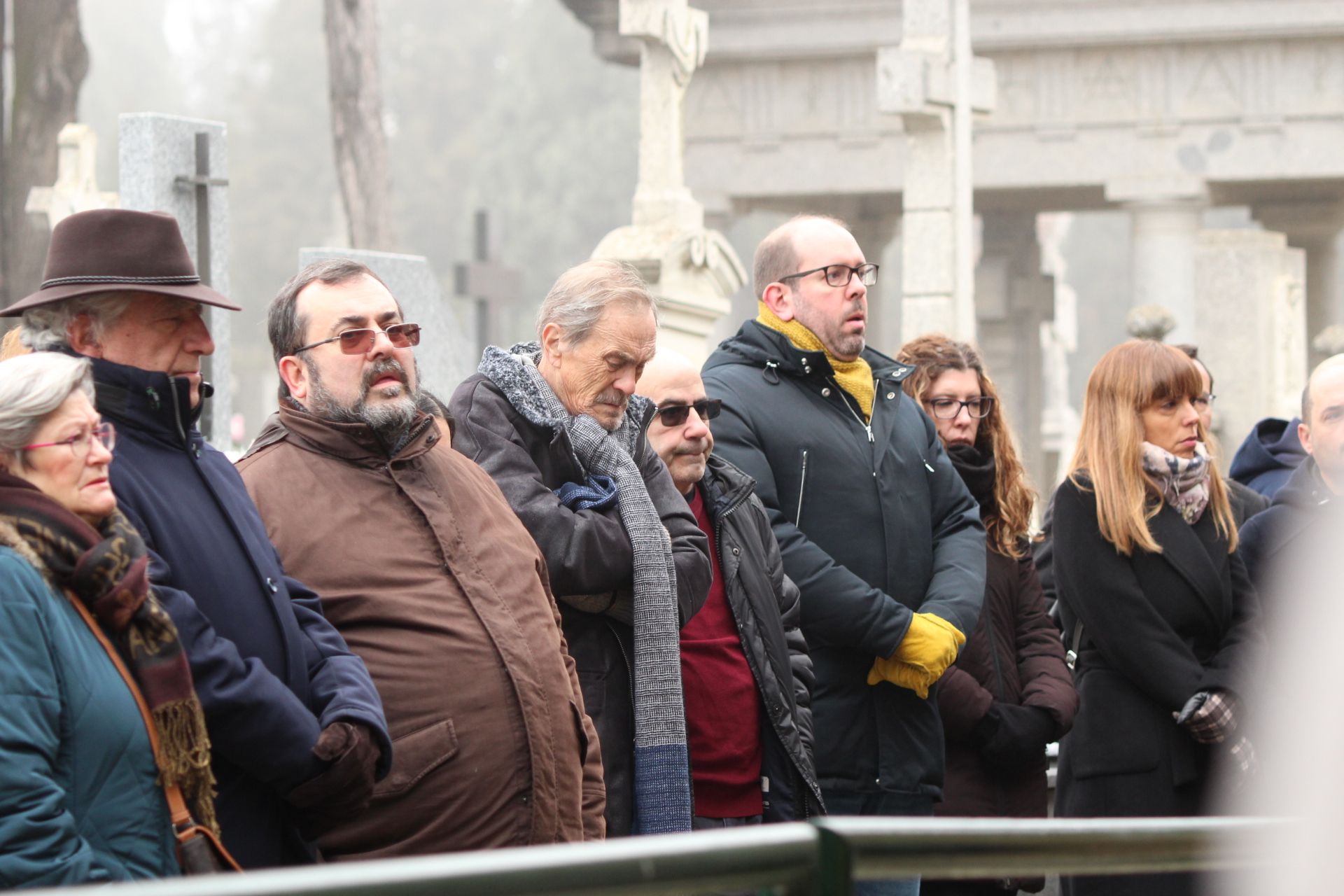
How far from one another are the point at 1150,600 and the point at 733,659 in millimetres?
1408

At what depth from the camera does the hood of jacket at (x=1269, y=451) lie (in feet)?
21.7

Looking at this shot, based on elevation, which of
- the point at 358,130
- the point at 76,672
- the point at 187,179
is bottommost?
the point at 76,672

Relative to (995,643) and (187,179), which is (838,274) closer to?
(995,643)

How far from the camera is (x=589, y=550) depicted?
3707mm

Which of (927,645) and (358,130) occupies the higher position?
(358,130)

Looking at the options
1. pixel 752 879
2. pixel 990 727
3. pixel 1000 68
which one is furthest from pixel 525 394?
pixel 1000 68

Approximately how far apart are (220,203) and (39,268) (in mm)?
8478

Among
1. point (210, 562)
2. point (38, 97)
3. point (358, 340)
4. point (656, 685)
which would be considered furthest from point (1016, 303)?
point (210, 562)

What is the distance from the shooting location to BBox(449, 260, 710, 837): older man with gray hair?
3730 millimetres

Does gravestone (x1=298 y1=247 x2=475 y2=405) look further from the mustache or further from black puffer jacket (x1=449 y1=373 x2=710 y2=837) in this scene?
the mustache

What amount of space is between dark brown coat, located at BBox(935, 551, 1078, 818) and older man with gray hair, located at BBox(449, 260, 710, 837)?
1288 mm

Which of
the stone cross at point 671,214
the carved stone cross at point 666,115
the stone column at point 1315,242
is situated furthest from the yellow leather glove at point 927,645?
the stone column at point 1315,242

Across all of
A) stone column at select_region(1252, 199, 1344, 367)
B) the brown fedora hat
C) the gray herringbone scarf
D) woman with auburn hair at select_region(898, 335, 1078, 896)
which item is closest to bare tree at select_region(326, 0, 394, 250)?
stone column at select_region(1252, 199, 1344, 367)

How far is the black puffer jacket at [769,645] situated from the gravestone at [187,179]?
3766mm
